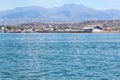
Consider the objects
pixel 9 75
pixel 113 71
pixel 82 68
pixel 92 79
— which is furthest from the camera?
pixel 82 68

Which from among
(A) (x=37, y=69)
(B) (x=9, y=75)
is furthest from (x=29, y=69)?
(B) (x=9, y=75)

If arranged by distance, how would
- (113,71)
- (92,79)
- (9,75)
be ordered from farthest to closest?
(113,71), (9,75), (92,79)

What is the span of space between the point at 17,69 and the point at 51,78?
5.46 meters

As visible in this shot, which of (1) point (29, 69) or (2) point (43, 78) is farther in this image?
(1) point (29, 69)

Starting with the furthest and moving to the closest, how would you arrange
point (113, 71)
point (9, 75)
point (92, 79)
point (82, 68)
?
point (82, 68), point (113, 71), point (9, 75), point (92, 79)

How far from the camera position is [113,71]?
29234 mm

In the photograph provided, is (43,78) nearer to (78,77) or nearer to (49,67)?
(78,77)

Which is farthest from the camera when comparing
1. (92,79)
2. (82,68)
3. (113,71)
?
(82,68)

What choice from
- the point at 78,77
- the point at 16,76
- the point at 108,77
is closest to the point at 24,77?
the point at 16,76

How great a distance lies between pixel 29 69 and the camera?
101 feet

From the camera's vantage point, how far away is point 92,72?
2878cm

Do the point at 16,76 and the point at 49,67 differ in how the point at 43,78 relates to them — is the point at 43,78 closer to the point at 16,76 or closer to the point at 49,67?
the point at 16,76

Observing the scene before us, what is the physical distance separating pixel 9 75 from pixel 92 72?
572 cm

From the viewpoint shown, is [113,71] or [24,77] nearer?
[24,77]
